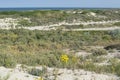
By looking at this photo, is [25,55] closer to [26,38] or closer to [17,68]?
[17,68]

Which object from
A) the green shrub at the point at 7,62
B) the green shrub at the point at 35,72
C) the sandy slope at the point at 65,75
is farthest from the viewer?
the green shrub at the point at 7,62

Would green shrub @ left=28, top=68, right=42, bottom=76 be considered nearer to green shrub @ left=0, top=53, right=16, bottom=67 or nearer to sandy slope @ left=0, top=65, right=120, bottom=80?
sandy slope @ left=0, top=65, right=120, bottom=80

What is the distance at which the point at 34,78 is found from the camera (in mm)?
10688

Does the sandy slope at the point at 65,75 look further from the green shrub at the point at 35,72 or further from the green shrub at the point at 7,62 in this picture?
the green shrub at the point at 7,62

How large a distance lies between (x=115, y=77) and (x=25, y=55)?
5.05 meters

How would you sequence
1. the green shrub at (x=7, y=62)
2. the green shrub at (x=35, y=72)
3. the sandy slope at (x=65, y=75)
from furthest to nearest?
the green shrub at (x=7, y=62) < the green shrub at (x=35, y=72) < the sandy slope at (x=65, y=75)

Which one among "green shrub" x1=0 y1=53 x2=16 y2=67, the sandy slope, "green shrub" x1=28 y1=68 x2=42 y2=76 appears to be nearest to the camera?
the sandy slope

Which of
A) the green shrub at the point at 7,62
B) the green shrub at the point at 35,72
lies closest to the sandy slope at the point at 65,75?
the green shrub at the point at 35,72

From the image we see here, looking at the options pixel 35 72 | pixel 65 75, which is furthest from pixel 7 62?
pixel 65 75

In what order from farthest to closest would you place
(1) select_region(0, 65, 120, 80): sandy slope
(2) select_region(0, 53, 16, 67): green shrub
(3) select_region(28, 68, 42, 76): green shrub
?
(2) select_region(0, 53, 16, 67): green shrub → (3) select_region(28, 68, 42, 76): green shrub → (1) select_region(0, 65, 120, 80): sandy slope

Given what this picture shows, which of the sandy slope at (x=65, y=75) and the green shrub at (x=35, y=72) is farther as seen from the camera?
the green shrub at (x=35, y=72)

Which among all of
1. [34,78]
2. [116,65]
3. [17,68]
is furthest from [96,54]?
[34,78]

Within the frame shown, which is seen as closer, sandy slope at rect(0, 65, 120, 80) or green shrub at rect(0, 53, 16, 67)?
sandy slope at rect(0, 65, 120, 80)

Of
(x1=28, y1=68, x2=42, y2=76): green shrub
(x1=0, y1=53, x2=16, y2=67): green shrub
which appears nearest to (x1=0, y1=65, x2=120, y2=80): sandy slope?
(x1=28, y1=68, x2=42, y2=76): green shrub
